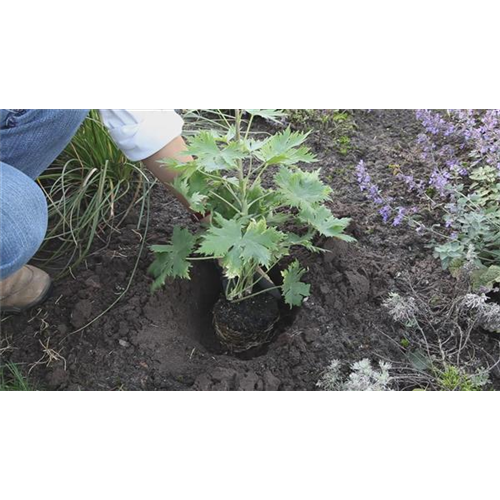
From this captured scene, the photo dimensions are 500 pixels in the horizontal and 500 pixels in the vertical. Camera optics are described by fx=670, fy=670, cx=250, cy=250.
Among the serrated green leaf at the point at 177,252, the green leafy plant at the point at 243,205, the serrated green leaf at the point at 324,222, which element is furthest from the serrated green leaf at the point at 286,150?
the serrated green leaf at the point at 177,252

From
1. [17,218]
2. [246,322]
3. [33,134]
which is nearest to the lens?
[17,218]

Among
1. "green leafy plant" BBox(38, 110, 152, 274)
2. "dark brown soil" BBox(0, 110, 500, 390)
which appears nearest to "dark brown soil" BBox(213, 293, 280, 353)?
"dark brown soil" BBox(0, 110, 500, 390)

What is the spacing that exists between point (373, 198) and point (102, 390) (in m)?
1.13

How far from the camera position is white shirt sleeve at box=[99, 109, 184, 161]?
1.74 m

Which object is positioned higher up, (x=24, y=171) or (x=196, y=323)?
(x=24, y=171)

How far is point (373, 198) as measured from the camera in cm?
237

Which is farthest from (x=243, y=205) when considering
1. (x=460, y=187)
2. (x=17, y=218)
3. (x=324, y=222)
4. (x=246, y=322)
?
(x=460, y=187)

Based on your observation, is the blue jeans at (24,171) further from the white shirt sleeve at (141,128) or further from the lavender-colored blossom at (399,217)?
the lavender-colored blossom at (399,217)

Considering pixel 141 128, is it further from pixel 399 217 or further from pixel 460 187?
pixel 460 187

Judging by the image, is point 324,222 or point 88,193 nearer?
point 324,222

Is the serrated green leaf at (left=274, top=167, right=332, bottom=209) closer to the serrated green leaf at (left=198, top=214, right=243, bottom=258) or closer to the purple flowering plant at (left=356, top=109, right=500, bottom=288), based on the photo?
the serrated green leaf at (left=198, top=214, right=243, bottom=258)

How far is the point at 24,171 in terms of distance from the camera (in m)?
1.91

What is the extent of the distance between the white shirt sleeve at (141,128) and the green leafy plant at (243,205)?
3.1 inches

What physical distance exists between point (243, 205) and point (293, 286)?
300 mm
